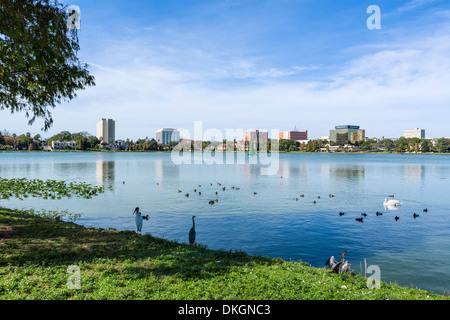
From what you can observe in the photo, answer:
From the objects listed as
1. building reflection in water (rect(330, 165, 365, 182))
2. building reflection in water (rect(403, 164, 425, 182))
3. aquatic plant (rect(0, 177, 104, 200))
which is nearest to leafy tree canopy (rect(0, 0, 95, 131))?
aquatic plant (rect(0, 177, 104, 200))

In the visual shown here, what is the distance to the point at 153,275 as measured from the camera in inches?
311

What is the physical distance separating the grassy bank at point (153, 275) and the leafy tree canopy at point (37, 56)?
6186 millimetres

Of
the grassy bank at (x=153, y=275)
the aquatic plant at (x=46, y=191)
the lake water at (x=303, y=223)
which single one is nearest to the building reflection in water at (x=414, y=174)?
the lake water at (x=303, y=223)

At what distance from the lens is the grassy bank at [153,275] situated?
688 centimetres

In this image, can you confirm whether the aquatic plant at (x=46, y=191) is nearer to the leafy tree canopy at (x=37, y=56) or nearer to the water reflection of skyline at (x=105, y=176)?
the water reflection of skyline at (x=105, y=176)

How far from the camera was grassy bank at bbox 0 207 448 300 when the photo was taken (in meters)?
6.88

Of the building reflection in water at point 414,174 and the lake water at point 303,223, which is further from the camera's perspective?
the building reflection in water at point 414,174

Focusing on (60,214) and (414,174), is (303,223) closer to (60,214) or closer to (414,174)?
(60,214)

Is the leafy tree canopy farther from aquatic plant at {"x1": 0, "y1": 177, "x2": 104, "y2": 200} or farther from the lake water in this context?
aquatic plant at {"x1": 0, "y1": 177, "x2": 104, "y2": 200}

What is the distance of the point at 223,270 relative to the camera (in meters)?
8.59

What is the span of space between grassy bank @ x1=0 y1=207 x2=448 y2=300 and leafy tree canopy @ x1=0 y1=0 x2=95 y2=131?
20.3 ft

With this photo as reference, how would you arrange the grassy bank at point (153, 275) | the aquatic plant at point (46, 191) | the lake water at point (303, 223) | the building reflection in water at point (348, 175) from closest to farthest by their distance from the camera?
the grassy bank at point (153, 275) < the lake water at point (303, 223) < the aquatic plant at point (46, 191) < the building reflection in water at point (348, 175)

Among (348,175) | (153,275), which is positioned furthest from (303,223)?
(348,175)

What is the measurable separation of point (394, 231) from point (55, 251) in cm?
1784
